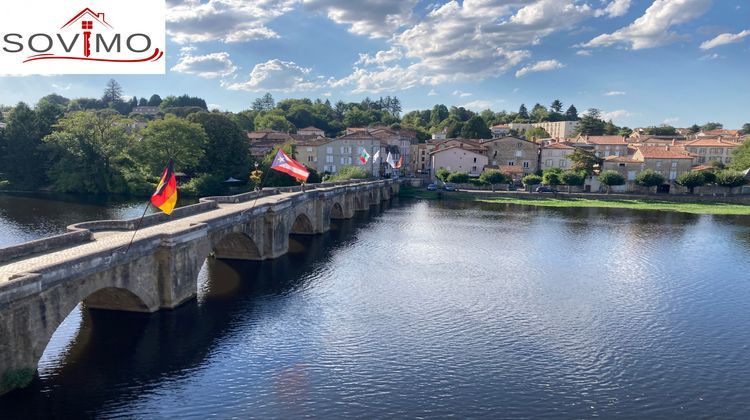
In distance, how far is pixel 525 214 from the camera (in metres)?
85.7

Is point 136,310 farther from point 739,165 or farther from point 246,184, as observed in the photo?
point 739,165

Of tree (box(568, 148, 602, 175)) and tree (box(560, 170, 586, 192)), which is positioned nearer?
tree (box(560, 170, 586, 192))

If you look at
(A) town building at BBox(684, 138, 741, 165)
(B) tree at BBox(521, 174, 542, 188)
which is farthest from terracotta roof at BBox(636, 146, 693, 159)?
(A) town building at BBox(684, 138, 741, 165)

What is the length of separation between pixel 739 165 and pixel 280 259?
112 m

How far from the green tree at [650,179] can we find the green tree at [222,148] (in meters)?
83.2

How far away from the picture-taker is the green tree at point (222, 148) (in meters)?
104

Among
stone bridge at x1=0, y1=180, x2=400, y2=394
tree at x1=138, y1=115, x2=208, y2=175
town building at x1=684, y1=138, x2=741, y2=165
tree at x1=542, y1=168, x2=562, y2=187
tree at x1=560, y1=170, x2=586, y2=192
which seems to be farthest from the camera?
town building at x1=684, y1=138, x2=741, y2=165

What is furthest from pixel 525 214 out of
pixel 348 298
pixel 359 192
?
pixel 348 298

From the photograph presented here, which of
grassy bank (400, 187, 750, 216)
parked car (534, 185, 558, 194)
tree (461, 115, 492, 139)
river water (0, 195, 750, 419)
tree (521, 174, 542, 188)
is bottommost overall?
river water (0, 195, 750, 419)

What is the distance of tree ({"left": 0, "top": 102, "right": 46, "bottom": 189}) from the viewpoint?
97688mm

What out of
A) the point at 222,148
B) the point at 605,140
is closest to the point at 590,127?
the point at 605,140

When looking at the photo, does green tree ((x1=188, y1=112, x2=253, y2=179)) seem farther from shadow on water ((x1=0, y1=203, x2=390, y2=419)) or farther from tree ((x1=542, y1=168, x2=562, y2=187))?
shadow on water ((x1=0, y1=203, x2=390, y2=419))

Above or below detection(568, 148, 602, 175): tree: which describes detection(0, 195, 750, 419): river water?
below

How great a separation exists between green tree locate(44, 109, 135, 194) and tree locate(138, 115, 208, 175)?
4.40 m
